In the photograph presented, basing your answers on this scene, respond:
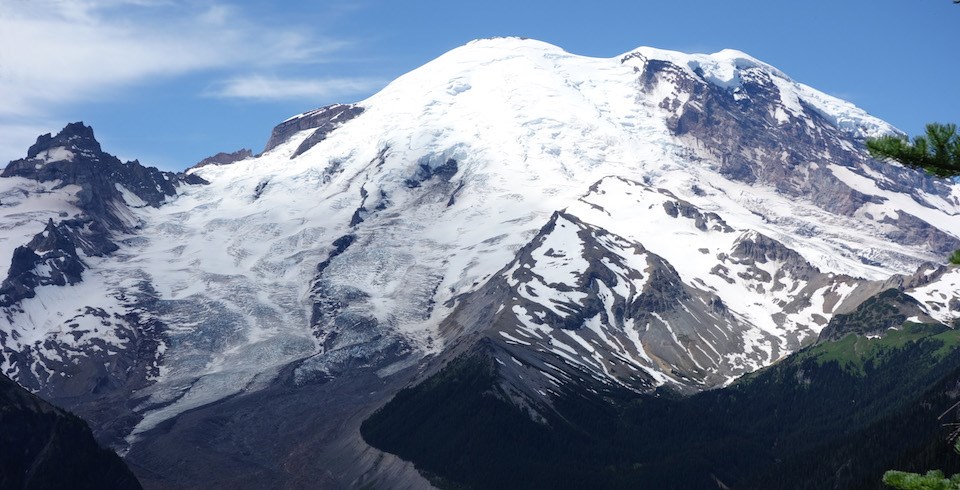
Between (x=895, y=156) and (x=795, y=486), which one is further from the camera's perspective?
(x=795, y=486)

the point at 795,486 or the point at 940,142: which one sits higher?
the point at 940,142

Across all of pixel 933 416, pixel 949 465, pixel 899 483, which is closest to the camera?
pixel 899 483

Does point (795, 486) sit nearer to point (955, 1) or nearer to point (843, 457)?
point (843, 457)

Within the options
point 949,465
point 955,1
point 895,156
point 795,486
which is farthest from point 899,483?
point 795,486

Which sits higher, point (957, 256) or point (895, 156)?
point (895, 156)

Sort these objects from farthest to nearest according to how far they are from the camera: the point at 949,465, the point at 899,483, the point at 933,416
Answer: the point at 933,416
the point at 949,465
the point at 899,483

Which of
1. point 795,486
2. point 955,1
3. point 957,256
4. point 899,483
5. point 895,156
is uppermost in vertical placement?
point 955,1

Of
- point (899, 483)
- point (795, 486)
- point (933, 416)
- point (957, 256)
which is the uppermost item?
point (957, 256)

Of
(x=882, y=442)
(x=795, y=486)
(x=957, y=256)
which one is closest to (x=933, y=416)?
(x=882, y=442)

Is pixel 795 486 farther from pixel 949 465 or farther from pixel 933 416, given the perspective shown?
pixel 949 465
